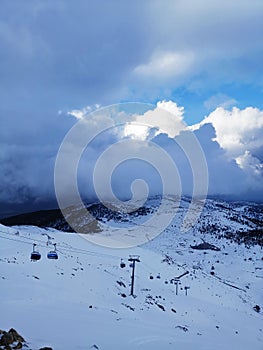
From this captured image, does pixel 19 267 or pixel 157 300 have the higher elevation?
pixel 19 267

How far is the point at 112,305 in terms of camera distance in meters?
31.8

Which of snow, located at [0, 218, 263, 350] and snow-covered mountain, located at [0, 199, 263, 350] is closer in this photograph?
snow, located at [0, 218, 263, 350]

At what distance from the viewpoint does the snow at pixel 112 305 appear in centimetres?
1788

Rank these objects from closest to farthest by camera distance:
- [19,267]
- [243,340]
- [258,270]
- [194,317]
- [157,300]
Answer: [243,340] < [19,267] < [194,317] < [157,300] < [258,270]

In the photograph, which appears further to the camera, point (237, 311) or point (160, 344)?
point (237, 311)

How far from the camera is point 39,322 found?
18203mm

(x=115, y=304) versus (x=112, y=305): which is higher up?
(x=112, y=305)

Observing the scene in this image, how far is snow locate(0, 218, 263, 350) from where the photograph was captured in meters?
17.9

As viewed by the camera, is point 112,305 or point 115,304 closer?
point 112,305

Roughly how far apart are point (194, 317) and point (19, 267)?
19.8 metres

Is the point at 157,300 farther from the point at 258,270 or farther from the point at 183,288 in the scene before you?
the point at 258,270

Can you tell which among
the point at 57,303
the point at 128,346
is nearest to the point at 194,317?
the point at 57,303

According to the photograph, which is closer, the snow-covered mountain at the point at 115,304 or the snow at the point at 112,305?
the snow at the point at 112,305

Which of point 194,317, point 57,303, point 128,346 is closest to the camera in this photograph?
point 128,346
